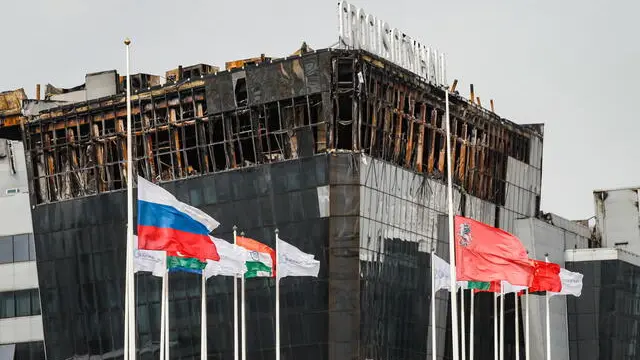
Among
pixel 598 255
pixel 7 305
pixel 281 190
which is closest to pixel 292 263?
pixel 281 190

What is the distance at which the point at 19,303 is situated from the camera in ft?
384

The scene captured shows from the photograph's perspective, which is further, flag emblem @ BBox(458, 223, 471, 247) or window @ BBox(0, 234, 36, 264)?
window @ BBox(0, 234, 36, 264)

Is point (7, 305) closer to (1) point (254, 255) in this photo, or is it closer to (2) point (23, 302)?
(2) point (23, 302)

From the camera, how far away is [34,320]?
116188 millimetres

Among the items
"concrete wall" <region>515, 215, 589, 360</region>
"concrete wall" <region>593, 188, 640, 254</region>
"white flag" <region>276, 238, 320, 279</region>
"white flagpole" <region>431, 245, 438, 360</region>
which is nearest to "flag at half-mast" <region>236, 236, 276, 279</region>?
"white flag" <region>276, 238, 320, 279</region>

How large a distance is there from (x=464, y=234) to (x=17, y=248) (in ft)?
170

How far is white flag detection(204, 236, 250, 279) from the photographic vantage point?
7781cm

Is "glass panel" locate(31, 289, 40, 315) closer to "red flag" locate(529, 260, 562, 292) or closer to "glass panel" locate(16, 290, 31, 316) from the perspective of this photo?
"glass panel" locate(16, 290, 31, 316)

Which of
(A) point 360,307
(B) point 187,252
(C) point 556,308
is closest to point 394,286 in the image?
(A) point 360,307

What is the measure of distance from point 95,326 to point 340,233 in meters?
21.7

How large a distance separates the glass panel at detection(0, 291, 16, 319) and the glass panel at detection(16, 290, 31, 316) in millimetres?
545

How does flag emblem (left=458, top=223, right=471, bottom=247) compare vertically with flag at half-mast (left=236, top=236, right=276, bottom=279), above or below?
above

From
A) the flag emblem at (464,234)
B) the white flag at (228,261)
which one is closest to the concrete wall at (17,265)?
the white flag at (228,261)

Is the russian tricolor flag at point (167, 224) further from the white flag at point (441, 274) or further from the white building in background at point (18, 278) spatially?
the white building in background at point (18, 278)
